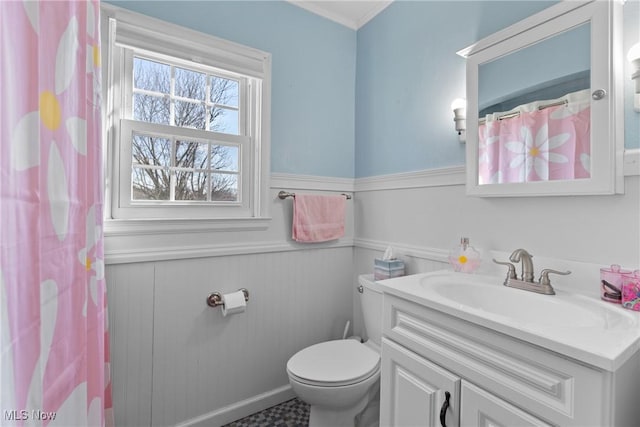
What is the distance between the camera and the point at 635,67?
951 mm

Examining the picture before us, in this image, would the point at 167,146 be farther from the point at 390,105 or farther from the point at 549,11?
the point at 549,11

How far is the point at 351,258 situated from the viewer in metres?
2.17

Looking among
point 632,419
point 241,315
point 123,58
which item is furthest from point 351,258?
point 123,58

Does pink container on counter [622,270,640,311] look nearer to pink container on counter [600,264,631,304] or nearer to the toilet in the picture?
pink container on counter [600,264,631,304]

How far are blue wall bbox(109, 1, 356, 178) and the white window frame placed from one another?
8 cm

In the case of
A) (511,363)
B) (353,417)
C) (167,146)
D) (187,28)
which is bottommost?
(353,417)

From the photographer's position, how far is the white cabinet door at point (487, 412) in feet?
2.52

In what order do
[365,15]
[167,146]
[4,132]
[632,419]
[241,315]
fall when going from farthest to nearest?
[365,15] < [241,315] < [167,146] < [632,419] < [4,132]

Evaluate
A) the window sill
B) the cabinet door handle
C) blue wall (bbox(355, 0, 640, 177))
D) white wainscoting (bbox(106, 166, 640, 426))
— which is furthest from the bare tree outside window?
the cabinet door handle

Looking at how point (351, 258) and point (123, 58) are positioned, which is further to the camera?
point (351, 258)

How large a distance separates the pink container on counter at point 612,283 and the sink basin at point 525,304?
4 centimetres

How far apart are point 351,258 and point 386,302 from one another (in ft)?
3.20

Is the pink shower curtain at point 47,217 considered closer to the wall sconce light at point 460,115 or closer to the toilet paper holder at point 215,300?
the toilet paper holder at point 215,300

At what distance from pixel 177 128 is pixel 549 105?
1.66 m
